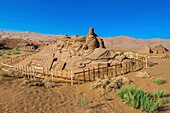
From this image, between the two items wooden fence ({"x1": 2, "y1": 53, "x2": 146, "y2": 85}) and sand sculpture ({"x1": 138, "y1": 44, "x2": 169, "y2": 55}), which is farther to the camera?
sand sculpture ({"x1": 138, "y1": 44, "x2": 169, "y2": 55})

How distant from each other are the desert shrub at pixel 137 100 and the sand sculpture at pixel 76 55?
8.59 m

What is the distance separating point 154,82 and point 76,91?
15.7ft

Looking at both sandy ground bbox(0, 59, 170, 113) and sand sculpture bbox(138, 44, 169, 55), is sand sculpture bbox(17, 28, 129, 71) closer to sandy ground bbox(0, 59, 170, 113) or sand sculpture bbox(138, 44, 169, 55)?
sandy ground bbox(0, 59, 170, 113)

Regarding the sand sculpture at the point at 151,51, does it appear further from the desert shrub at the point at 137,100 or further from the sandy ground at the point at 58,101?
the desert shrub at the point at 137,100

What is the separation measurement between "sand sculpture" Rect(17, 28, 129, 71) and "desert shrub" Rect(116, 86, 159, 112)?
8.59 meters

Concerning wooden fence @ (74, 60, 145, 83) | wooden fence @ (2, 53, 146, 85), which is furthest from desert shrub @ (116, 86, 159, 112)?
wooden fence @ (2, 53, 146, 85)

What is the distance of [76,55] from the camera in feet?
65.9

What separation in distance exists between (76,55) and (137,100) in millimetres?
12086

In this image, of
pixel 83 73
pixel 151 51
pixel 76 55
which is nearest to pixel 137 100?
Result: pixel 83 73

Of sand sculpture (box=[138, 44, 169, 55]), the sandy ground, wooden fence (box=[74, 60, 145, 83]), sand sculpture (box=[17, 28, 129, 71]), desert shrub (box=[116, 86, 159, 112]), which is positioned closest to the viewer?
desert shrub (box=[116, 86, 159, 112])

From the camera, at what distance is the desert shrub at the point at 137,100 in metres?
8.11

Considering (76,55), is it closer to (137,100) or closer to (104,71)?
(104,71)

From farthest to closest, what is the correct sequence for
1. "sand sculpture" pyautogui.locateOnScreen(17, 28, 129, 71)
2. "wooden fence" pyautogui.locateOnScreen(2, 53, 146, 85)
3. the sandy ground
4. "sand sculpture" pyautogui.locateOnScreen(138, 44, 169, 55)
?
1. "sand sculpture" pyautogui.locateOnScreen(138, 44, 169, 55)
2. "sand sculpture" pyautogui.locateOnScreen(17, 28, 129, 71)
3. "wooden fence" pyautogui.locateOnScreen(2, 53, 146, 85)
4. the sandy ground

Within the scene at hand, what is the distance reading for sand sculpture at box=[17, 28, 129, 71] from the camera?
1912cm
